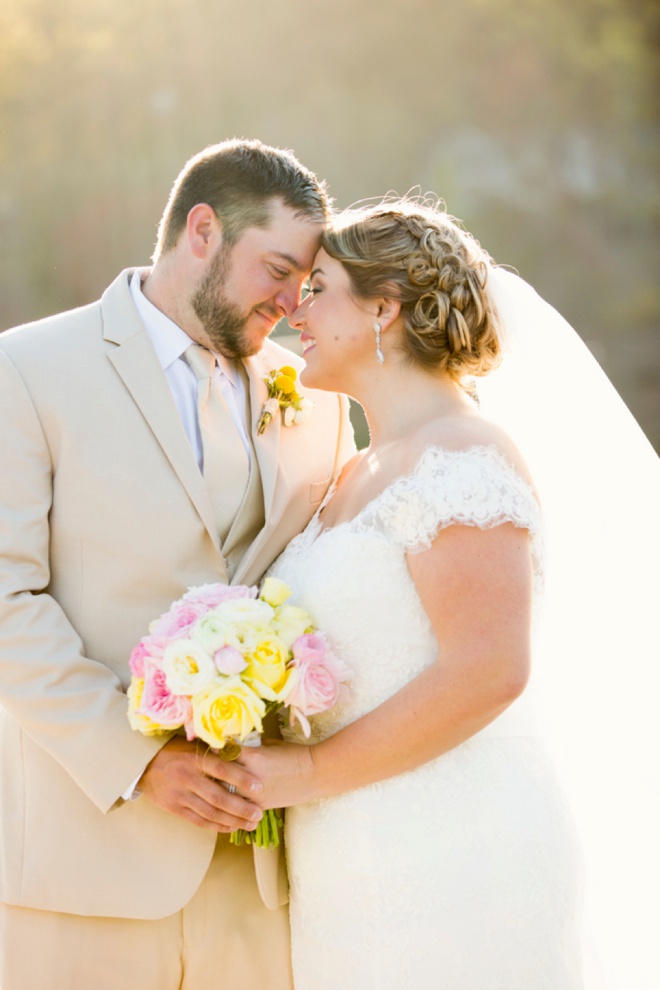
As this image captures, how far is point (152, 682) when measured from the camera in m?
2.08

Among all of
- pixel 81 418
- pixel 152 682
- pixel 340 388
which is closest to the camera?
pixel 152 682

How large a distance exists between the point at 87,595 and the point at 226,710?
0.56 m

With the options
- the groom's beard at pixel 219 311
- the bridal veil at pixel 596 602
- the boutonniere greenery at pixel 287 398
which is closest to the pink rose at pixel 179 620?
the boutonniere greenery at pixel 287 398

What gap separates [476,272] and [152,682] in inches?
54.8

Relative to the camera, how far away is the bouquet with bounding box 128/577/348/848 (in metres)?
2.02

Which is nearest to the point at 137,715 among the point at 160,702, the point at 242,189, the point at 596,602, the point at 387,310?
the point at 160,702

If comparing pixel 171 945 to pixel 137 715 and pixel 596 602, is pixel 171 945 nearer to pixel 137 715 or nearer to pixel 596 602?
pixel 137 715

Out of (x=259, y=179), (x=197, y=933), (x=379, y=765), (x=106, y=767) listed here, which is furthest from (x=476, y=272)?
(x=197, y=933)

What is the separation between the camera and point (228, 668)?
6.64ft

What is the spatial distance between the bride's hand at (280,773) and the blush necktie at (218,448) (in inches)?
22.4

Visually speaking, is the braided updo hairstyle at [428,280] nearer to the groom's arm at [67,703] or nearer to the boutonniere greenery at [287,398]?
the boutonniere greenery at [287,398]

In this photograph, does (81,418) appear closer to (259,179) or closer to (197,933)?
(259,179)

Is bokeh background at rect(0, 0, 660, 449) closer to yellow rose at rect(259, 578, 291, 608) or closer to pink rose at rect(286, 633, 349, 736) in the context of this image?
yellow rose at rect(259, 578, 291, 608)

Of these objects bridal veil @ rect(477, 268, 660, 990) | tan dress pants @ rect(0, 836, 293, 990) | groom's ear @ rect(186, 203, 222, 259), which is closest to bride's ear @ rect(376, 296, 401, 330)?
bridal veil @ rect(477, 268, 660, 990)
